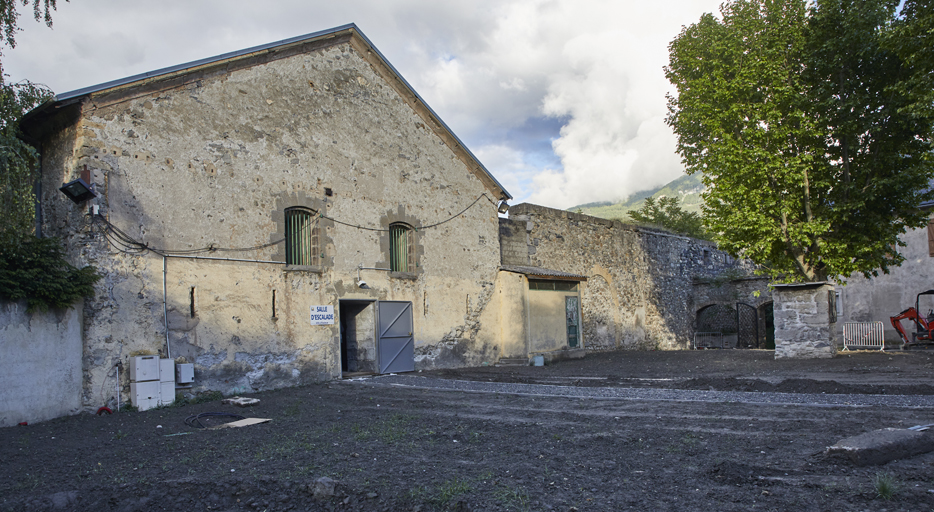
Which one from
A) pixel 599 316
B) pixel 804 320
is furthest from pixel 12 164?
pixel 599 316

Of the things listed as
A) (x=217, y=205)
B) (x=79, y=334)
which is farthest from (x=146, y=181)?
(x=79, y=334)

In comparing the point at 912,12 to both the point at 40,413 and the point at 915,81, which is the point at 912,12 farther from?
the point at 40,413

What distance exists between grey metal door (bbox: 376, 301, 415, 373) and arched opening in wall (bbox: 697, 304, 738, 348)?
2181 centimetres

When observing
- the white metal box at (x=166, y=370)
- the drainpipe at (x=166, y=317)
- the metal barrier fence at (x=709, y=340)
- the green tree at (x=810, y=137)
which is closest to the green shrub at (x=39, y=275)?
the drainpipe at (x=166, y=317)

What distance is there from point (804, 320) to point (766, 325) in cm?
1713

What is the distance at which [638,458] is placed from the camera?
194 inches

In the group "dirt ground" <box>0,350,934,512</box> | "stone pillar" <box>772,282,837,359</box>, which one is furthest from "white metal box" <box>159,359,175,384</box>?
"stone pillar" <box>772,282,837,359</box>

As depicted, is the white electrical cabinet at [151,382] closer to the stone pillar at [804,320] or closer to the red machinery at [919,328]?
the stone pillar at [804,320]

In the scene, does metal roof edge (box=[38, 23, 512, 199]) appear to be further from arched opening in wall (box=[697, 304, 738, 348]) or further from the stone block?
arched opening in wall (box=[697, 304, 738, 348])

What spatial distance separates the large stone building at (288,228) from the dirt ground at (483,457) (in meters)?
1.65

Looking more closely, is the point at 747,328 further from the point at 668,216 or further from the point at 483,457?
the point at 483,457

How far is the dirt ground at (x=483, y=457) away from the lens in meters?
3.94

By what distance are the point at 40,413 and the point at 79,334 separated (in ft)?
3.84

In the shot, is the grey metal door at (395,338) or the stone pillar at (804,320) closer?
the grey metal door at (395,338)
